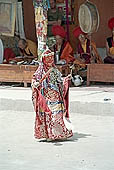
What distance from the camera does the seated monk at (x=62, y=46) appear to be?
1073cm

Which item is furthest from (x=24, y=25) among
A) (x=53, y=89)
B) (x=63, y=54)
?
(x=53, y=89)

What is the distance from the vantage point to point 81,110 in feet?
28.0

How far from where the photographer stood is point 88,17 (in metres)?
10.5

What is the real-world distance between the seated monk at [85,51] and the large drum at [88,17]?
265 millimetres

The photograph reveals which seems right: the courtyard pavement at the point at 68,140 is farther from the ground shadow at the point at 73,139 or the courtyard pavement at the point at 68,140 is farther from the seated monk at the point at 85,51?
the seated monk at the point at 85,51

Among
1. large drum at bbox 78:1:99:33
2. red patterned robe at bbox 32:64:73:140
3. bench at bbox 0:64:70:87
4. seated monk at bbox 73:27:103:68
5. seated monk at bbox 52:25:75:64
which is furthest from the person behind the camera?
seated monk at bbox 52:25:75:64

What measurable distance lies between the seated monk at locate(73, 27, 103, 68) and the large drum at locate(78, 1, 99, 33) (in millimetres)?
265

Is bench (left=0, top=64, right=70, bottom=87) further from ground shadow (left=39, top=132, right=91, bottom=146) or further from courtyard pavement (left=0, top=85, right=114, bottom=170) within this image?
ground shadow (left=39, top=132, right=91, bottom=146)

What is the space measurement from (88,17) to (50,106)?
438 centimetres

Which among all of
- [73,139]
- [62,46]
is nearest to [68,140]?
[73,139]

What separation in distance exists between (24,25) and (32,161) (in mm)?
7117

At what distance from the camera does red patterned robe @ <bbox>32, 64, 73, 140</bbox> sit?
256 inches

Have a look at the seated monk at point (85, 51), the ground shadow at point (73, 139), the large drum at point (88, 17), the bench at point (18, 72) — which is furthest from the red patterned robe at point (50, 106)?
the large drum at point (88, 17)

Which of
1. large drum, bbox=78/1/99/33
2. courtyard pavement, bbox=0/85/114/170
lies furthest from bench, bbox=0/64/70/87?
large drum, bbox=78/1/99/33
